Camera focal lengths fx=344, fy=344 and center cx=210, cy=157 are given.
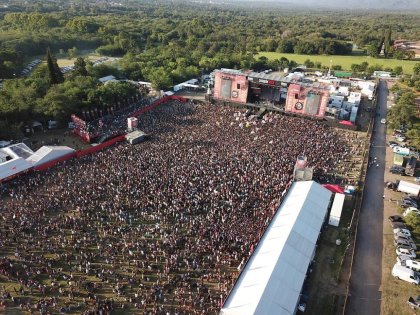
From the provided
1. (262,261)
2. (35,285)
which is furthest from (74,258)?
(262,261)

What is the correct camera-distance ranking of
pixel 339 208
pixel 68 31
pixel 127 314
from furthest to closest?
pixel 68 31, pixel 339 208, pixel 127 314

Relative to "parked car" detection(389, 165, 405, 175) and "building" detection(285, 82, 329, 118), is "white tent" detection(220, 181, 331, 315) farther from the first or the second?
"building" detection(285, 82, 329, 118)

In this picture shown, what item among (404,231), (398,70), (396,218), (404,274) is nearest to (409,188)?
(396,218)

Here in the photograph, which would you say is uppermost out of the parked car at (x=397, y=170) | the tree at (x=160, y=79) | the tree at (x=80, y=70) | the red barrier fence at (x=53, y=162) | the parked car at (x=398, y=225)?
the tree at (x=80, y=70)

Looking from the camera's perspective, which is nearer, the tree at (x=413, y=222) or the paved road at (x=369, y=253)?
the paved road at (x=369, y=253)

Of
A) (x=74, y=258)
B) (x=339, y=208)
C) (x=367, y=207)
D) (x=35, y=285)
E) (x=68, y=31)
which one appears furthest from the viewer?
(x=68, y=31)

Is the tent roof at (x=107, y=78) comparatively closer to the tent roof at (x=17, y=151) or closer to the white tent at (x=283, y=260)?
the tent roof at (x=17, y=151)

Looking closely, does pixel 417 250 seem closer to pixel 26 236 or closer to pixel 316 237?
pixel 316 237

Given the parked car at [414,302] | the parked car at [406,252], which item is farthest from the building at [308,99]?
the parked car at [414,302]
